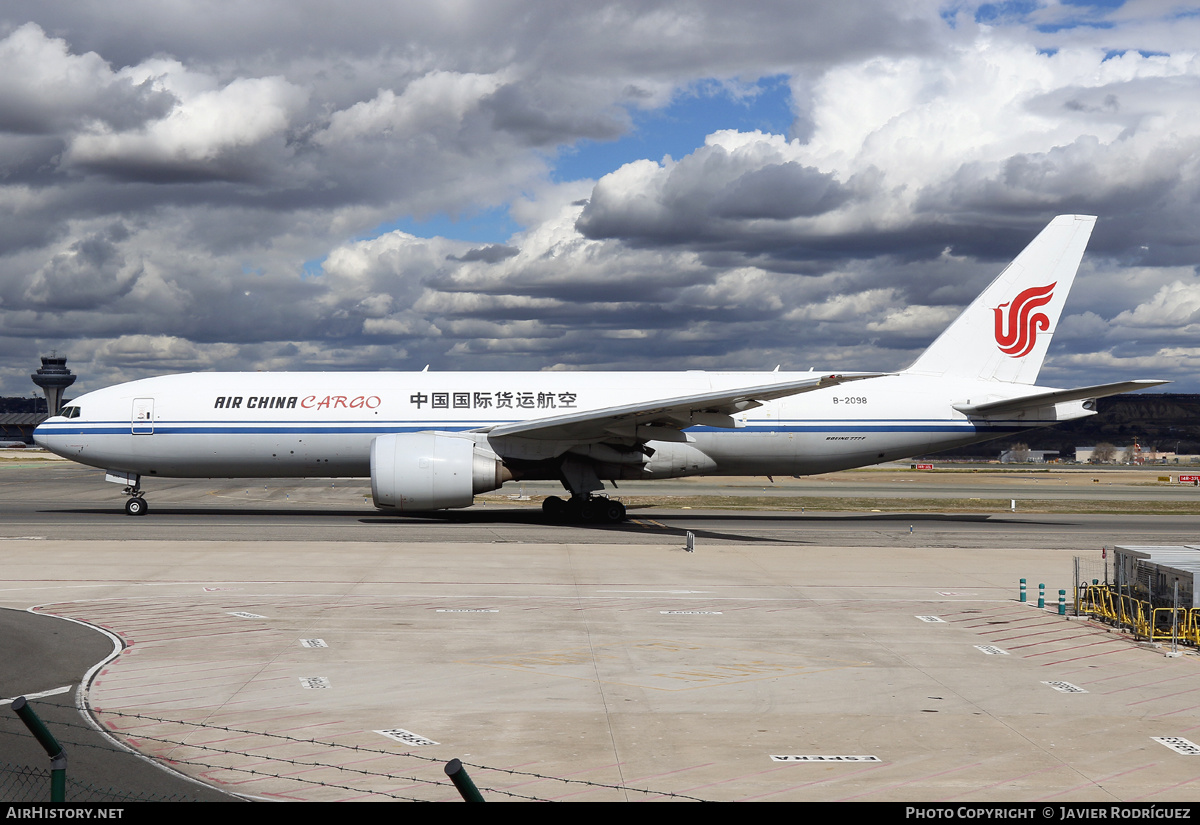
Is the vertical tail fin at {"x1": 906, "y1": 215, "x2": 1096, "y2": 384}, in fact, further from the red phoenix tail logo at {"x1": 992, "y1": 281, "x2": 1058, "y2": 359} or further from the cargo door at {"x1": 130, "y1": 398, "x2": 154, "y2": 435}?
the cargo door at {"x1": 130, "y1": 398, "x2": 154, "y2": 435}

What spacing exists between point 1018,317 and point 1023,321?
252mm

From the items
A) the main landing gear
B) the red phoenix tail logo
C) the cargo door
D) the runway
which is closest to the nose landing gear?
the cargo door

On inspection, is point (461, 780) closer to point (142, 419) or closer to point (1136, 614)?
point (1136, 614)

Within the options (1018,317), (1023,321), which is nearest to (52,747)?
(1018,317)

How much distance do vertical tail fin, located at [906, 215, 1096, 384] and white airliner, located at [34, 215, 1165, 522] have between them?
5 cm

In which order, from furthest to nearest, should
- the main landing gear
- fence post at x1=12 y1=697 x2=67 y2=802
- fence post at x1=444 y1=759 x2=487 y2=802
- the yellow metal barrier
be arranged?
the main landing gear
the yellow metal barrier
fence post at x1=12 y1=697 x2=67 y2=802
fence post at x1=444 y1=759 x2=487 y2=802

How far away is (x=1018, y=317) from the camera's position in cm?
3516

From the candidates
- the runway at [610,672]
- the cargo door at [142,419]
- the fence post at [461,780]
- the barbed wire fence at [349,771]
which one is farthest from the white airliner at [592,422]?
the fence post at [461,780]

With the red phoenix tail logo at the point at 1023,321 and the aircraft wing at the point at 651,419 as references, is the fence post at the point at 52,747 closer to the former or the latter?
the aircraft wing at the point at 651,419

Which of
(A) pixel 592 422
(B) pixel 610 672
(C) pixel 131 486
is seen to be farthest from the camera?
(C) pixel 131 486

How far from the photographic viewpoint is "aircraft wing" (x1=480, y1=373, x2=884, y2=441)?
27.5 m
